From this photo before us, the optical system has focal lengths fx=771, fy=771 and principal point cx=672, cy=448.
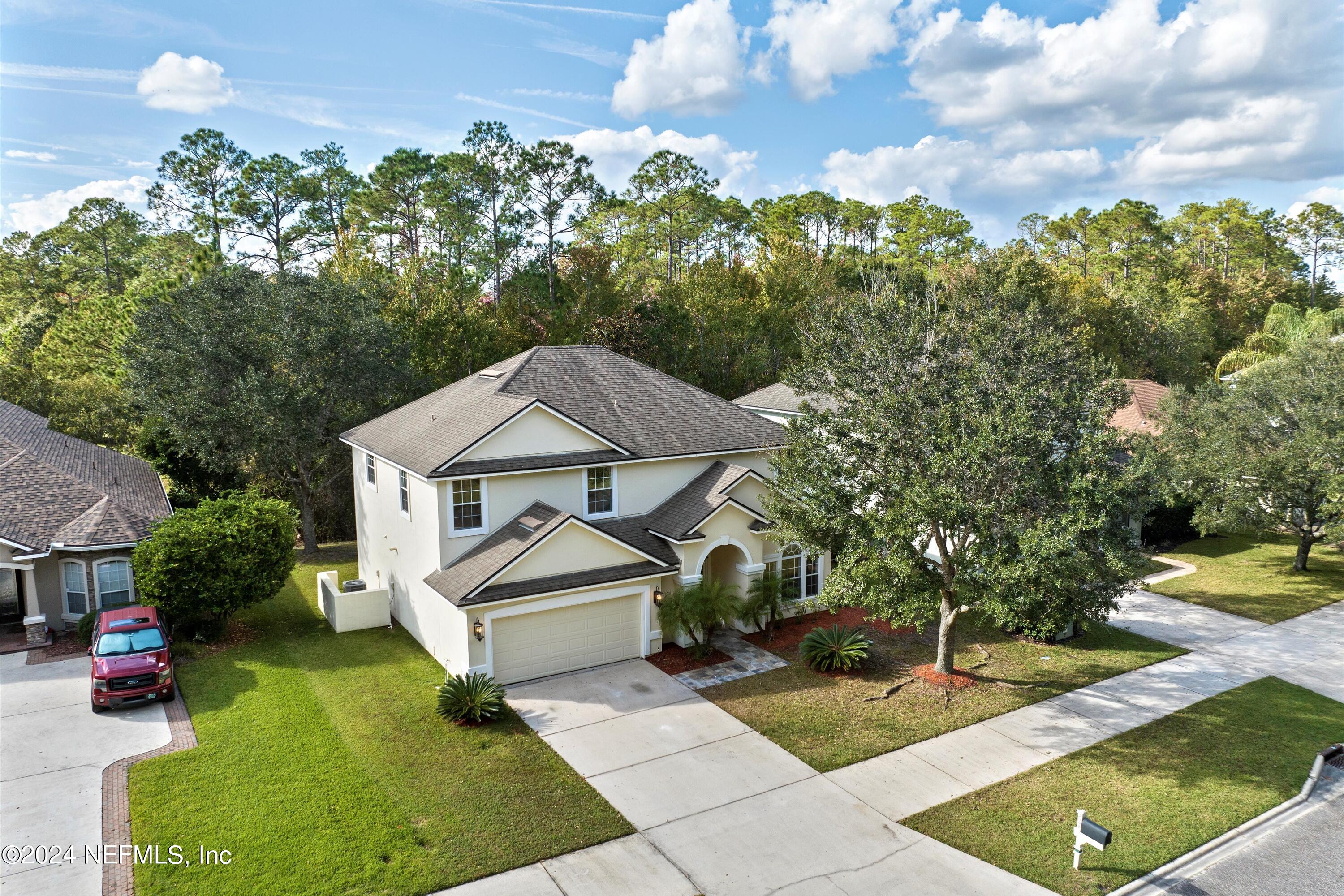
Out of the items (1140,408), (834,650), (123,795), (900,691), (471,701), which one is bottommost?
(900,691)

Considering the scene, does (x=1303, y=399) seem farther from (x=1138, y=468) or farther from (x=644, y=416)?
(x=644, y=416)

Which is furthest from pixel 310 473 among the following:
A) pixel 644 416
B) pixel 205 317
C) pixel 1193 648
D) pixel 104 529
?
pixel 1193 648

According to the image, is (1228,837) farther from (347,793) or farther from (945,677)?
(347,793)

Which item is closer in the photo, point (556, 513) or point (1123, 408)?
point (556, 513)

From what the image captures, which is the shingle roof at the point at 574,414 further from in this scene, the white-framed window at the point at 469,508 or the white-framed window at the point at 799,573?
the white-framed window at the point at 799,573

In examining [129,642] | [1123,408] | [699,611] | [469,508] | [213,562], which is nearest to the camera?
[129,642]

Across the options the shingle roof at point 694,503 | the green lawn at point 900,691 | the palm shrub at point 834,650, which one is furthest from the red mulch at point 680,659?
the shingle roof at point 694,503

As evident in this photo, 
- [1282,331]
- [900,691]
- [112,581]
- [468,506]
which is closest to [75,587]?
[112,581]
